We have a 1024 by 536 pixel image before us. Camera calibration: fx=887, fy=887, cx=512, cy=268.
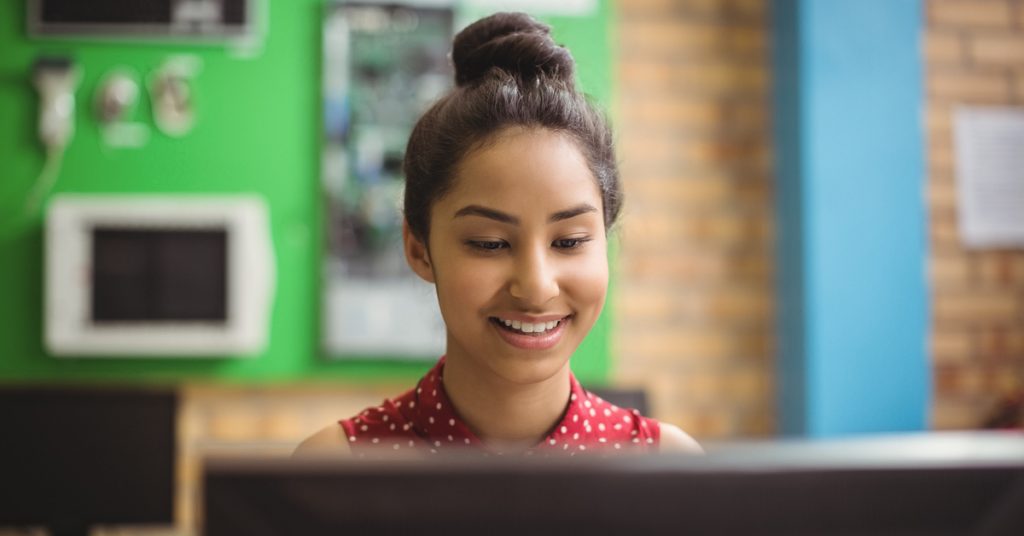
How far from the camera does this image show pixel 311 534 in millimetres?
404

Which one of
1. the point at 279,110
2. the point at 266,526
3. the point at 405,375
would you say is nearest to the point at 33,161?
the point at 279,110

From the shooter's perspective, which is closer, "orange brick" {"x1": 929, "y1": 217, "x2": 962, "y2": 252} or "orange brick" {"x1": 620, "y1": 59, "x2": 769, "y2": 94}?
"orange brick" {"x1": 620, "y1": 59, "x2": 769, "y2": 94}

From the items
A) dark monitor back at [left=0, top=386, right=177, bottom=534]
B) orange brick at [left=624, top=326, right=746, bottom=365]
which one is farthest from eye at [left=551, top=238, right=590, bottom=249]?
orange brick at [left=624, top=326, right=746, bottom=365]

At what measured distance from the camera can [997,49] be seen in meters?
2.95

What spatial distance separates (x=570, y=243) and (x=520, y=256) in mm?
69

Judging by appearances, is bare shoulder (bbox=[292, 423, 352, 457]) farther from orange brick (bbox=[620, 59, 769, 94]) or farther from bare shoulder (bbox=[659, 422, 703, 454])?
orange brick (bbox=[620, 59, 769, 94])

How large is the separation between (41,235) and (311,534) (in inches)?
96.5

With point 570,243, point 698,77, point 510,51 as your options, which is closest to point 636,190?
point 698,77

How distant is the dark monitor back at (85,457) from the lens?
6.72 feet

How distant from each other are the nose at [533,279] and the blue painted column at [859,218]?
1.89 metres

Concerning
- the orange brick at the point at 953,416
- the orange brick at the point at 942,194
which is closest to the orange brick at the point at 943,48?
the orange brick at the point at 942,194

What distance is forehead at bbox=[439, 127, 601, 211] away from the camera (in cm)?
95

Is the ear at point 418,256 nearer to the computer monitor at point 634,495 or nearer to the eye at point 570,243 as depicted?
the eye at point 570,243

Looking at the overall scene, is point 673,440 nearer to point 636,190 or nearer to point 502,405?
point 502,405
